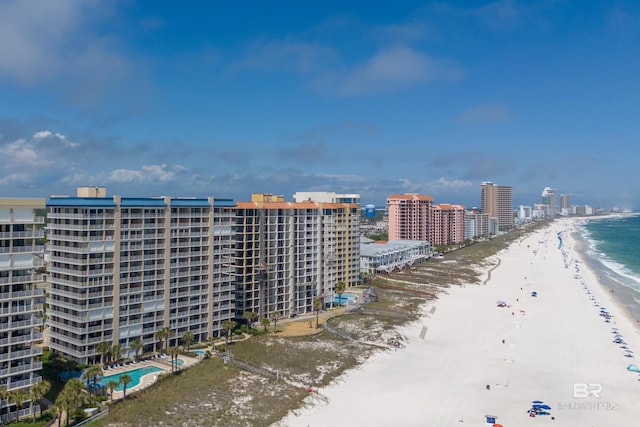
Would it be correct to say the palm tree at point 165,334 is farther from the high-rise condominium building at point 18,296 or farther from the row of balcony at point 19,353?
→ the row of balcony at point 19,353

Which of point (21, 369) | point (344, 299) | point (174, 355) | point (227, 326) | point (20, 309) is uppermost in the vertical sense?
point (20, 309)

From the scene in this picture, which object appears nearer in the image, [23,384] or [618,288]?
[23,384]

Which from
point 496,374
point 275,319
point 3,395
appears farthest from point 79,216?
point 496,374

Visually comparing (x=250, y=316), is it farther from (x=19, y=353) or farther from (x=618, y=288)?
(x=618, y=288)

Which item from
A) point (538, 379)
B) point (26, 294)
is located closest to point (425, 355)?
point (538, 379)

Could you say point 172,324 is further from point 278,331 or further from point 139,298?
point 278,331

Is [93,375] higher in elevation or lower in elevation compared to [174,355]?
higher

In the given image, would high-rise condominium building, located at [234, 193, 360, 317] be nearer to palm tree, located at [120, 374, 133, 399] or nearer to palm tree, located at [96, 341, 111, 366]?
palm tree, located at [96, 341, 111, 366]
